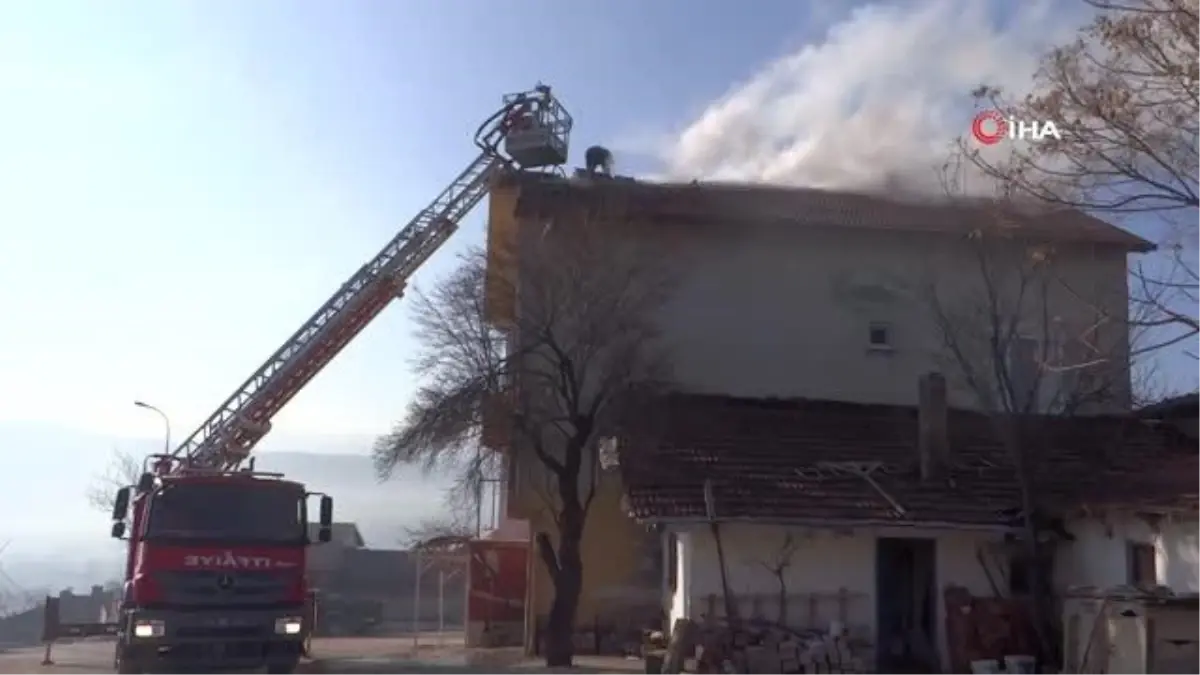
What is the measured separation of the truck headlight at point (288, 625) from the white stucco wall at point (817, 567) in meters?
6.22

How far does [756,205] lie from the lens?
30.9 metres

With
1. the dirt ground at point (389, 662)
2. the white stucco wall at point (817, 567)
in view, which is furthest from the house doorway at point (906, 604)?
the dirt ground at point (389, 662)

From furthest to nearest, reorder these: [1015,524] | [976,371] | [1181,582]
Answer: [976,371] < [1015,524] < [1181,582]

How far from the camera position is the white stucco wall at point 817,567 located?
67.8 ft

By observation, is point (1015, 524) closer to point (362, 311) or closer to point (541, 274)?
point (541, 274)

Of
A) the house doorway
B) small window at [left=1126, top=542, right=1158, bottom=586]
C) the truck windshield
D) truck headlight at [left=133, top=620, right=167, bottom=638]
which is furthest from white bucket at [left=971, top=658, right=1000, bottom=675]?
truck headlight at [left=133, top=620, right=167, bottom=638]

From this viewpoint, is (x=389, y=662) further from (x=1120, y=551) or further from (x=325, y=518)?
(x=1120, y=551)

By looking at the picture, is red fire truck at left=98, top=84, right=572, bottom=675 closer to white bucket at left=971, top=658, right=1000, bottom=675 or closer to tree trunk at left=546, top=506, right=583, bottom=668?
tree trunk at left=546, top=506, right=583, bottom=668

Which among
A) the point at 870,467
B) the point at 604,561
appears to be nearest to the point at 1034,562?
the point at 870,467

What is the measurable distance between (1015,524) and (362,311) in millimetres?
15120

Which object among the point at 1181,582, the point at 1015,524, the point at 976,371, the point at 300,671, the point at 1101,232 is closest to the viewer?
the point at 1181,582

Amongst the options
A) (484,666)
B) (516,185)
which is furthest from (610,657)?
(516,185)

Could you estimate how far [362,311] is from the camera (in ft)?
95.0

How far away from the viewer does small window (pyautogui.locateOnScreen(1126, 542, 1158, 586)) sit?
63.2ft
